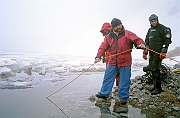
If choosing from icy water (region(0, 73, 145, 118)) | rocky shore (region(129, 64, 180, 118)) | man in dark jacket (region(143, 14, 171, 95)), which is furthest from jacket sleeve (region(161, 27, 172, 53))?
icy water (region(0, 73, 145, 118))

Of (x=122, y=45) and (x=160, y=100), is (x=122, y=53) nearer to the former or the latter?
(x=122, y=45)

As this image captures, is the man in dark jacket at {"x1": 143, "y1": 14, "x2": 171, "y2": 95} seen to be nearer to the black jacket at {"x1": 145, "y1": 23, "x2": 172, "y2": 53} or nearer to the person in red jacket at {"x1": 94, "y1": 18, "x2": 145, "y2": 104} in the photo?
the black jacket at {"x1": 145, "y1": 23, "x2": 172, "y2": 53}

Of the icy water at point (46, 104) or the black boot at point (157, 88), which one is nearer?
the icy water at point (46, 104)

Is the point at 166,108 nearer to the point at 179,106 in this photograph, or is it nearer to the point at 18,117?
the point at 179,106

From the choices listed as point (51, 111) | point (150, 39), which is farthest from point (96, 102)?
point (150, 39)

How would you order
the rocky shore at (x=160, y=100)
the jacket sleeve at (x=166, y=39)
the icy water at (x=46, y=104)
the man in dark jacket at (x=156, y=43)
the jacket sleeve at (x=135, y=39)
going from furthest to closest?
the man in dark jacket at (x=156, y=43) < the jacket sleeve at (x=166, y=39) < the jacket sleeve at (x=135, y=39) < the rocky shore at (x=160, y=100) < the icy water at (x=46, y=104)

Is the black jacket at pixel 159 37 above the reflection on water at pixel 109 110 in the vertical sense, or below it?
above

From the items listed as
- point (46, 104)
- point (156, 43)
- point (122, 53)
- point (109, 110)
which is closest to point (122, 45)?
point (122, 53)

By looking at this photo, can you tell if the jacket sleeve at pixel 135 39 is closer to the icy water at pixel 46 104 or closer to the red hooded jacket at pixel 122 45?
the red hooded jacket at pixel 122 45

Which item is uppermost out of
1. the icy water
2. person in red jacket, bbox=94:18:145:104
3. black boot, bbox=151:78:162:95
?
person in red jacket, bbox=94:18:145:104

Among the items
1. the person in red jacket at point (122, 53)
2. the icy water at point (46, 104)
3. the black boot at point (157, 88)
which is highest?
the person in red jacket at point (122, 53)

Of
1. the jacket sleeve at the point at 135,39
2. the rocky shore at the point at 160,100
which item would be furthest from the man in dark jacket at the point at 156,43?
the jacket sleeve at the point at 135,39

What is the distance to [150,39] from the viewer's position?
292 cm


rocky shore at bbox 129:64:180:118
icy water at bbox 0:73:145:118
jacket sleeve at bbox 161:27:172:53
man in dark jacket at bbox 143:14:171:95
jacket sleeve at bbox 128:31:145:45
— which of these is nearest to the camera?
icy water at bbox 0:73:145:118
